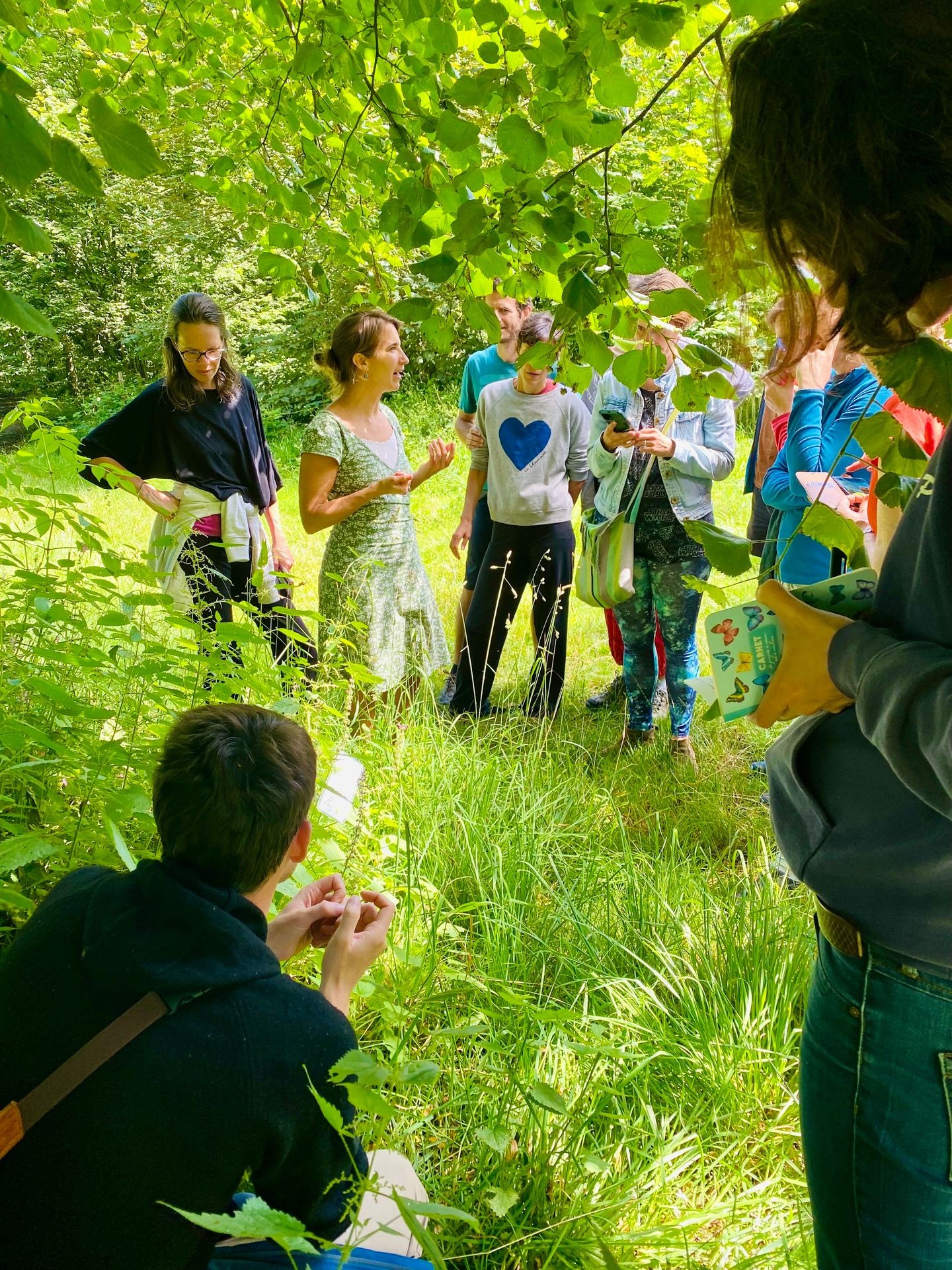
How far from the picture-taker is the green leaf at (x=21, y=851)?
1277 mm

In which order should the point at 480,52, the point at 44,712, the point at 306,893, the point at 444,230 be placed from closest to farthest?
the point at 480,52 < the point at 306,893 < the point at 444,230 < the point at 44,712

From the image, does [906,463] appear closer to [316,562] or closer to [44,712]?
Result: [44,712]

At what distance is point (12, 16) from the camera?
776 millimetres

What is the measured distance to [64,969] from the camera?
1.14 meters

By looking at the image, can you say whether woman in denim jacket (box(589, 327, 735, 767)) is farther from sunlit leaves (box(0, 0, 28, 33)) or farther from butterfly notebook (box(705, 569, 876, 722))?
sunlit leaves (box(0, 0, 28, 33))

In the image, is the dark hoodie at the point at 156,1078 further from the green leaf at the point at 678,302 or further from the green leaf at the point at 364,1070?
the green leaf at the point at 678,302

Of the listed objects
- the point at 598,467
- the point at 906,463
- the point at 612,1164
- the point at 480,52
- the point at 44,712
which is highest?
the point at 480,52

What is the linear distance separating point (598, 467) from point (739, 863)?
63.5 inches

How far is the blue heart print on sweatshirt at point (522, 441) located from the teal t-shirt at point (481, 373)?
468 mm

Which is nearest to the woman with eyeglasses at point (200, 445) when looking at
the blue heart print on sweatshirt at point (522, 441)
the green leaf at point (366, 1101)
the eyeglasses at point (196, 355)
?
the eyeglasses at point (196, 355)

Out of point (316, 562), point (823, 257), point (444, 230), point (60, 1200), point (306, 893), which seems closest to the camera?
point (823, 257)

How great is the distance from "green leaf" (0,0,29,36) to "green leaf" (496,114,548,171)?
63cm

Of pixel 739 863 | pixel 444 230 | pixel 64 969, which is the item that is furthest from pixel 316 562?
pixel 64 969

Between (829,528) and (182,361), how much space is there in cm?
335
